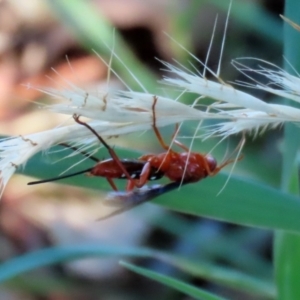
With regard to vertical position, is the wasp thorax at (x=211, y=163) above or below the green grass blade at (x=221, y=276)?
above

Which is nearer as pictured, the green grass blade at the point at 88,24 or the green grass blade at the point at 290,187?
the green grass blade at the point at 290,187

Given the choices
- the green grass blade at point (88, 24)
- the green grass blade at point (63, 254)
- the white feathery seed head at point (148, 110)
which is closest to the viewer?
the white feathery seed head at point (148, 110)

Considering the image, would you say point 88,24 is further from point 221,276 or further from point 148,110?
point 148,110

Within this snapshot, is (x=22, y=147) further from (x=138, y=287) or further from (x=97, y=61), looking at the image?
(x=97, y=61)

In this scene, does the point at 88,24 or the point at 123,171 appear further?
the point at 88,24

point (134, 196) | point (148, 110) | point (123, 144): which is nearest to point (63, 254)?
point (134, 196)

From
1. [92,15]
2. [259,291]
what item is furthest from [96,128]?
[92,15]

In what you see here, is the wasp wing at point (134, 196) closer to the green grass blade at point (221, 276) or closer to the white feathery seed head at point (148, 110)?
the white feathery seed head at point (148, 110)

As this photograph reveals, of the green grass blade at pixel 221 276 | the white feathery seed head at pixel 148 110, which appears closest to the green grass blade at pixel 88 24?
the green grass blade at pixel 221 276
